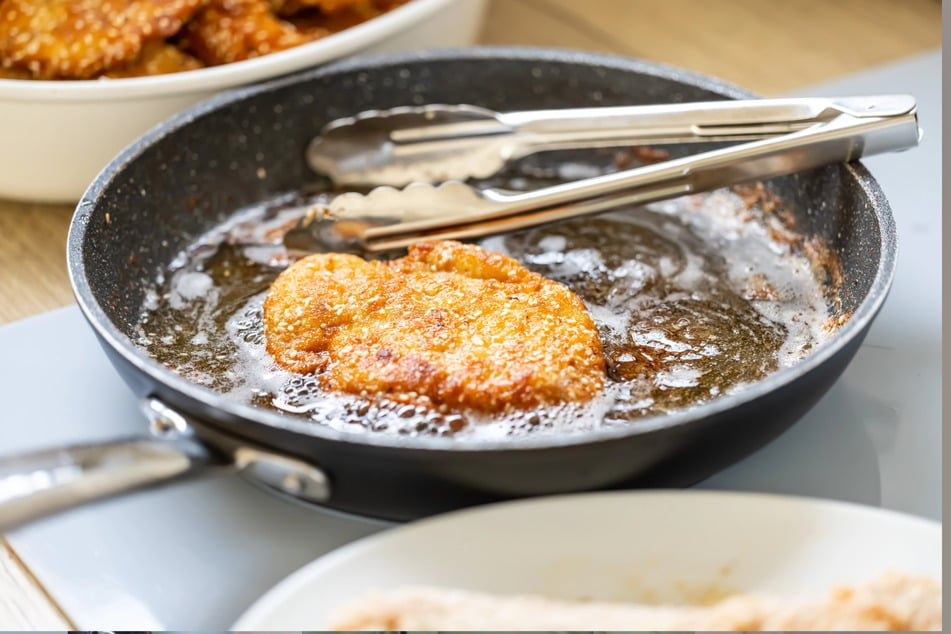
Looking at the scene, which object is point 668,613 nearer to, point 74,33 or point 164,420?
point 164,420

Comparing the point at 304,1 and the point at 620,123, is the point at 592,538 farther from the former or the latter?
the point at 304,1

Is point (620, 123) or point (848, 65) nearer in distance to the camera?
point (620, 123)

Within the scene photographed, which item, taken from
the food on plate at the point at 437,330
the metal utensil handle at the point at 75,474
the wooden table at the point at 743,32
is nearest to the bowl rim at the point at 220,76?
the food on plate at the point at 437,330

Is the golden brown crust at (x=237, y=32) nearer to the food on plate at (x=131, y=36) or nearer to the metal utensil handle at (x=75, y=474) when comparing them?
the food on plate at (x=131, y=36)

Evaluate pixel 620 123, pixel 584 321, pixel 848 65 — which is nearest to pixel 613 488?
pixel 584 321

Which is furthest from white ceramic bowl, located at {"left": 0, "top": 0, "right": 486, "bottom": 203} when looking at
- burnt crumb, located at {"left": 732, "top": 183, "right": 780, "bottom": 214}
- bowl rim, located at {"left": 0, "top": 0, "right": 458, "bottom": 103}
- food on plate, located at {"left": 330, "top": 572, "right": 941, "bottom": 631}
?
food on plate, located at {"left": 330, "top": 572, "right": 941, "bottom": 631}

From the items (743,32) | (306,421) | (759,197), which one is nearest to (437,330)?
(306,421)
